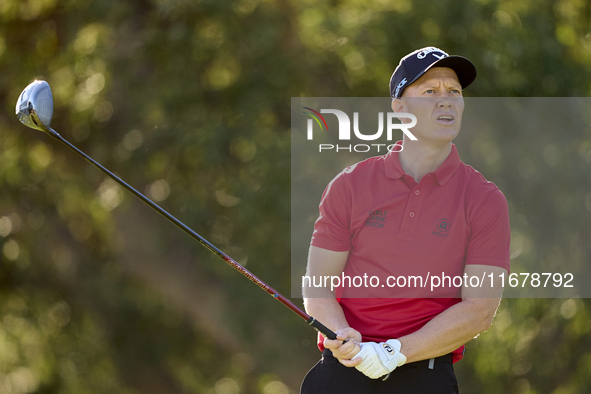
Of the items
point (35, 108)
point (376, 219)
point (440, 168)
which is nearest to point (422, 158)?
point (440, 168)

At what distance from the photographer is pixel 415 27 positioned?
175 inches

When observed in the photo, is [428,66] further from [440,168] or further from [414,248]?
[414,248]

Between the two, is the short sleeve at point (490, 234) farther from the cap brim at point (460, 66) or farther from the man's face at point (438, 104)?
the cap brim at point (460, 66)

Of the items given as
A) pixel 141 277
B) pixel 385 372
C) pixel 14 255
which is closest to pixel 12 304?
pixel 14 255

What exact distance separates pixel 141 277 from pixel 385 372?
149 inches

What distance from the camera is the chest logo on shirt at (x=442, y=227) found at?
174 cm

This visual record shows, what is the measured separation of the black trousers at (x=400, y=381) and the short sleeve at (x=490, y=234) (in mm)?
258

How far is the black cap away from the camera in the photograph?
5.92 feet

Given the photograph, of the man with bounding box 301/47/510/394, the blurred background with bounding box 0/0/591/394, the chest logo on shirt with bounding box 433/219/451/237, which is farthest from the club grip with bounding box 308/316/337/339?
the blurred background with bounding box 0/0/591/394

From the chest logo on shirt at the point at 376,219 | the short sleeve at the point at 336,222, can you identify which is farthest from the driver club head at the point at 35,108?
the chest logo on shirt at the point at 376,219

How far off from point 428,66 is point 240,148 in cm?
297

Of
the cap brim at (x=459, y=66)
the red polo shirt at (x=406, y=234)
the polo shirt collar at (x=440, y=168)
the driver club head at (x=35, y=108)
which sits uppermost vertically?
the cap brim at (x=459, y=66)

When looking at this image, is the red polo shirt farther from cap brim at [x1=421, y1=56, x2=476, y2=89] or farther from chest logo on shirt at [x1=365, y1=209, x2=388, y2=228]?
cap brim at [x1=421, y1=56, x2=476, y2=89]

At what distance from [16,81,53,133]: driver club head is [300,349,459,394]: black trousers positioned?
95 centimetres
